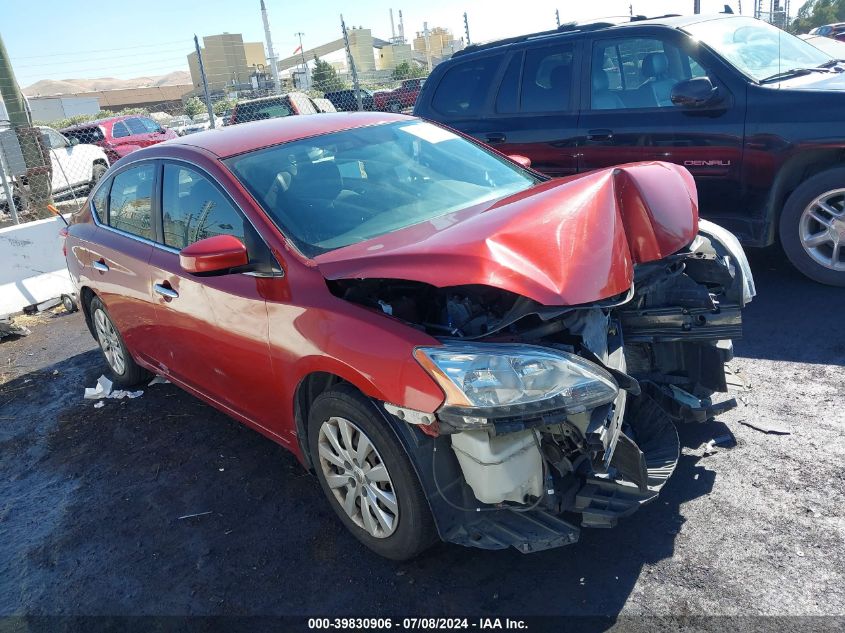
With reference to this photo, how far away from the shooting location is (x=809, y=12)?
101ft

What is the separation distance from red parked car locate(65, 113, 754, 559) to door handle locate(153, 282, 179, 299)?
0.01 metres

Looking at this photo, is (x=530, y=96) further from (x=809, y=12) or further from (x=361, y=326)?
(x=809, y=12)

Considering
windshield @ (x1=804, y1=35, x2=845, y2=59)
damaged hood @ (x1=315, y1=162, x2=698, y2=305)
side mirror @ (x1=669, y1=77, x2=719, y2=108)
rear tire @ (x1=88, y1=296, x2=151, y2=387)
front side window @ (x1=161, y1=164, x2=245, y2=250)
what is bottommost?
rear tire @ (x1=88, y1=296, x2=151, y2=387)

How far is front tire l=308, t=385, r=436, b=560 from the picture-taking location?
261 cm

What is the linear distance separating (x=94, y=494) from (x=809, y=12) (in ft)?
118

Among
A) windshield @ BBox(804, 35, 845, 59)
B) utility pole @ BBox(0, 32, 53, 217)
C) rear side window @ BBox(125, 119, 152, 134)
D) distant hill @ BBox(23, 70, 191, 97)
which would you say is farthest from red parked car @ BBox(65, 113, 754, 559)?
distant hill @ BBox(23, 70, 191, 97)

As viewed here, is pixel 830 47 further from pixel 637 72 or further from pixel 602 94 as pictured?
pixel 602 94

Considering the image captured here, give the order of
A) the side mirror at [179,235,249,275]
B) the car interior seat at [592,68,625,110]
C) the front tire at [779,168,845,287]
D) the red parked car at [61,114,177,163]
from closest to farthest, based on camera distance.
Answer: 1. the side mirror at [179,235,249,275]
2. the front tire at [779,168,845,287]
3. the car interior seat at [592,68,625,110]
4. the red parked car at [61,114,177,163]

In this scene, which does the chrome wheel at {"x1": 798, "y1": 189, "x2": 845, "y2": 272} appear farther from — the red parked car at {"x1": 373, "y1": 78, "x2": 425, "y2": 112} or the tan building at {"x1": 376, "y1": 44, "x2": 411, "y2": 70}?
the tan building at {"x1": 376, "y1": 44, "x2": 411, "y2": 70}

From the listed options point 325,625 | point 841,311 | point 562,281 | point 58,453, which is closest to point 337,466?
point 325,625

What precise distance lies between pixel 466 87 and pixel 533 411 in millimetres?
4985

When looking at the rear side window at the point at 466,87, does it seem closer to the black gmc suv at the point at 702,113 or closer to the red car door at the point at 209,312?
the black gmc suv at the point at 702,113

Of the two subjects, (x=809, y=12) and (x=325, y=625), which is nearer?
(x=325, y=625)

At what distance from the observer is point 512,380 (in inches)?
93.9
